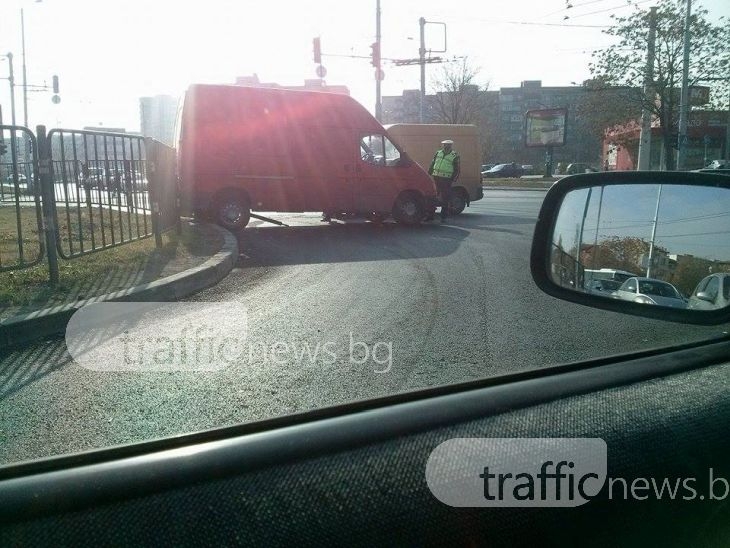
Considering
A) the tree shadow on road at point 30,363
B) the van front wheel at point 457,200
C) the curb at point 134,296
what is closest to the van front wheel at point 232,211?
the curb at point 134,296

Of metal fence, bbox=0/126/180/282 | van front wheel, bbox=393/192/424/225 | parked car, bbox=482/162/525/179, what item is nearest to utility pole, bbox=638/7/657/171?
van front wheel, bbox=393/192/424/225

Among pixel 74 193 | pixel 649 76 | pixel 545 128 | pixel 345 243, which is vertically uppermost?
pixel 649 76

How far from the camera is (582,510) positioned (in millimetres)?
1413

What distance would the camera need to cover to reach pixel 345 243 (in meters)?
12.4

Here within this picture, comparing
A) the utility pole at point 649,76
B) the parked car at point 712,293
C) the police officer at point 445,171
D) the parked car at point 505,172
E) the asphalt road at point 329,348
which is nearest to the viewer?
the parked car at point 712,293

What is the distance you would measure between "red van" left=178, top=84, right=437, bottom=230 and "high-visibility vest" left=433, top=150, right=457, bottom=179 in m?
2.16

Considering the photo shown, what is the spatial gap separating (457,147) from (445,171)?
6.88ft

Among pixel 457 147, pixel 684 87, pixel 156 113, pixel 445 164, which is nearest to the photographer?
pixel 445 164

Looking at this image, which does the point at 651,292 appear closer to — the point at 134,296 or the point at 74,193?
the point at 134,296

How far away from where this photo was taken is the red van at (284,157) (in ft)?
44.7

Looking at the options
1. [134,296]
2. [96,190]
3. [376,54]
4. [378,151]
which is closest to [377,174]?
[378,151]

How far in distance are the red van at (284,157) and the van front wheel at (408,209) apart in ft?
0.10

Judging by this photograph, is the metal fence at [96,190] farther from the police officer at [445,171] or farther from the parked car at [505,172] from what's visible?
the parked car at [505,172]

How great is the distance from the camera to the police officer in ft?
56.7
